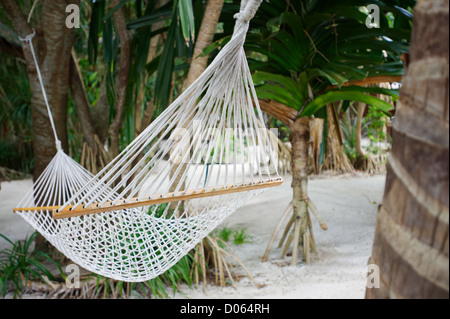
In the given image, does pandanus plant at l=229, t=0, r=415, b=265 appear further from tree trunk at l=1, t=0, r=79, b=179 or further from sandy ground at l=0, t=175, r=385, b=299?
tree trunk at l=1, t=0, r=79, b=179

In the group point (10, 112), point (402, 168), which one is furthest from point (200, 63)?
point (10, 112)

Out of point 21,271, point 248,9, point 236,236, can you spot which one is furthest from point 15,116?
point 248,9

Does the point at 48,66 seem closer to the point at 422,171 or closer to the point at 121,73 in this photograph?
the point at 121,73

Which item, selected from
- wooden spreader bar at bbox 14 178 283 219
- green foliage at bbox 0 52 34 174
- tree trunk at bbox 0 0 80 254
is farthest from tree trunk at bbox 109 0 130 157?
green foliage at bbox 0 52 34 174

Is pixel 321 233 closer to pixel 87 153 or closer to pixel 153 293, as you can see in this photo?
pixel 153 293

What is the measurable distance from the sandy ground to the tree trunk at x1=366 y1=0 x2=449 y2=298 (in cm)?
139

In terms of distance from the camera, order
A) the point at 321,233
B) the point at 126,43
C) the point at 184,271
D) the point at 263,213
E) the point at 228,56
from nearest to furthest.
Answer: the point at 228,56 → the point at 184,271 → the point at 126,43 → the point at 321,233 → the point at 263,213

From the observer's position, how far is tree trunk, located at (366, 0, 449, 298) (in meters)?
0.46

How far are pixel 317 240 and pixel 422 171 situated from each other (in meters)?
2.23

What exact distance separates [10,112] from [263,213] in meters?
3.19

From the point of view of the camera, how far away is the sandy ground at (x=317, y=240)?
193cm

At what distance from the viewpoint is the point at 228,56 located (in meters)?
1.14

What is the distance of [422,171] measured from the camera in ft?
1.53

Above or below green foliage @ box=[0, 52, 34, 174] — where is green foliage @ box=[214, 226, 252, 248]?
below
